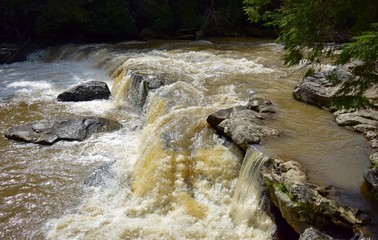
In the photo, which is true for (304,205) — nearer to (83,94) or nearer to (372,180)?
(372,180)

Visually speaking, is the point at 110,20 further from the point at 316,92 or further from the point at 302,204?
the point at 302,204

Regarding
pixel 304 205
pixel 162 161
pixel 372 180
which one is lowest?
→ pixel 162 161

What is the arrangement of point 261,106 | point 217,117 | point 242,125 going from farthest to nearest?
point 261,106
point 217,117
point 242,125

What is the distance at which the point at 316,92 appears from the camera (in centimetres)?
795

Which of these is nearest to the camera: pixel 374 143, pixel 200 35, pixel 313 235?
pixel 313 235

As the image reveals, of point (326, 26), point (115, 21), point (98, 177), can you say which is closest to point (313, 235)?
point (326, 26)

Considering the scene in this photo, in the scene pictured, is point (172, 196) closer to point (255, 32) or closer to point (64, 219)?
point (64, 219)

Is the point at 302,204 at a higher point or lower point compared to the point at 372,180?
lower

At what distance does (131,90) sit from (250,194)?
6.09m

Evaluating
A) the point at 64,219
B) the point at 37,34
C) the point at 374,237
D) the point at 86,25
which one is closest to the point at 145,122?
the point at 64,219

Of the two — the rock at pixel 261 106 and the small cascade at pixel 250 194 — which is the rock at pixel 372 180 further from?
the rock at pixel 261 106

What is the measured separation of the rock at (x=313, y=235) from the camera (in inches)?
158

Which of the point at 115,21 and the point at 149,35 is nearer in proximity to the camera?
Result: the point at 115,21

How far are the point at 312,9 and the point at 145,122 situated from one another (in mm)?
5632
